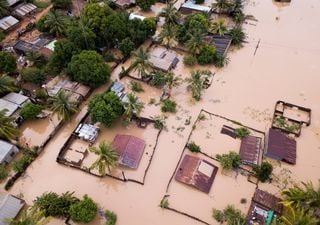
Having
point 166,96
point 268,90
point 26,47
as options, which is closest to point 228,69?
point 268,90

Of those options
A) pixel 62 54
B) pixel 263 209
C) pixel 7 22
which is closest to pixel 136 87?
pixel 62 54

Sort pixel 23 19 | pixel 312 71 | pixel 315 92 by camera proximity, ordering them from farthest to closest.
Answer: pixel 23 19
pixel 312 71
pixel 315 92

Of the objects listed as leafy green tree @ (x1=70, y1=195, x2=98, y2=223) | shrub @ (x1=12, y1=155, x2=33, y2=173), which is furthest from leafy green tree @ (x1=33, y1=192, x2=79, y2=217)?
shrub @ (x1=12, y1=155, x2=33, y2=173)

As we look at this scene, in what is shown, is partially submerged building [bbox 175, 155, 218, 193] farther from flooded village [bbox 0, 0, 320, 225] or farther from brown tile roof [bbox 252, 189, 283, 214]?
brown tile roof [bbox 252, 189, 283, 214]

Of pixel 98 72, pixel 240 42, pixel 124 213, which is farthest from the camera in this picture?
pixel 240 42

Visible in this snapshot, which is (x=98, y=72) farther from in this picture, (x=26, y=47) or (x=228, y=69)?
(x=228, y=69)

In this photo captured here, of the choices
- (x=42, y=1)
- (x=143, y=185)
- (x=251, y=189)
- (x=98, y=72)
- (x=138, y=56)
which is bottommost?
(x=143, y=185)

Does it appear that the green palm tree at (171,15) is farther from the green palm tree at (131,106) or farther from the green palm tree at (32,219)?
the green palm tree at (32,219)

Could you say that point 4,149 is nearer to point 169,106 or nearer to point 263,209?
point 169,106
